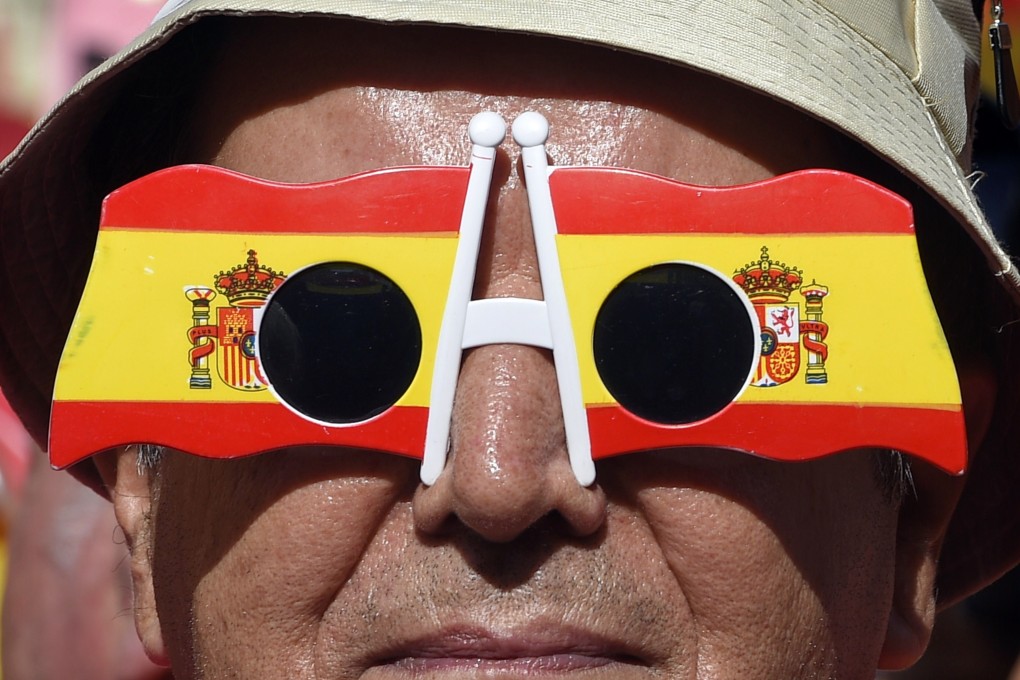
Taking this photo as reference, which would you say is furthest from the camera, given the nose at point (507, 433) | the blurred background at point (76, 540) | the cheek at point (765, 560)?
the blurred background at point (76, 540)

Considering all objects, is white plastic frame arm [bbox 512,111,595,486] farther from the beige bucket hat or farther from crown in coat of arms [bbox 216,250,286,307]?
crown in coat of arms [bbox 216,250,286,307]

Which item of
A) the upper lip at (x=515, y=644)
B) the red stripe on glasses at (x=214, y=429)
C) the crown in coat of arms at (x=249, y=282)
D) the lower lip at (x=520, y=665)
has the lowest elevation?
the lower lip at (x=520, y=665)

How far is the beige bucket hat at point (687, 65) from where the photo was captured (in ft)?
5.21

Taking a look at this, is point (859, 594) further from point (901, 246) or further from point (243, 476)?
point (243, 476)

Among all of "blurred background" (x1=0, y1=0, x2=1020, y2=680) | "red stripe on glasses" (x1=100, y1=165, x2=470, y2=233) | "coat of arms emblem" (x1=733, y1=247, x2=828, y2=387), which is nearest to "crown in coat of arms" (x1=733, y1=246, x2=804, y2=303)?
"coat of arms emblem" (x1=733, y1=247, x2=828, y2=387)

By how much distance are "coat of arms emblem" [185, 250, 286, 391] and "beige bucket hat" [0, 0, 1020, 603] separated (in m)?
0.32

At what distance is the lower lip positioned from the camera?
5.08 feet

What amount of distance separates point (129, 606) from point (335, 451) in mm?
1680

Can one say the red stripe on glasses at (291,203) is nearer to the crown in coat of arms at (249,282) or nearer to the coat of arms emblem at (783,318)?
the crown in coat of arms at (249,282)

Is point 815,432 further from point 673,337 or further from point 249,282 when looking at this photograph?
point 249,282

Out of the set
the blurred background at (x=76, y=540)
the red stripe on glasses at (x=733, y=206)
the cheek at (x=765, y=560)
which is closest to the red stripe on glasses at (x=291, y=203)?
the red stripe on glasses at (x=733, y=206)

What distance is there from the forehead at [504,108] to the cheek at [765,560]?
389 millimetres

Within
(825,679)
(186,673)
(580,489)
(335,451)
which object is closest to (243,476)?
(335,451)

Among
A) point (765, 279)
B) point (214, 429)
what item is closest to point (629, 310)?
point (765, 279)
